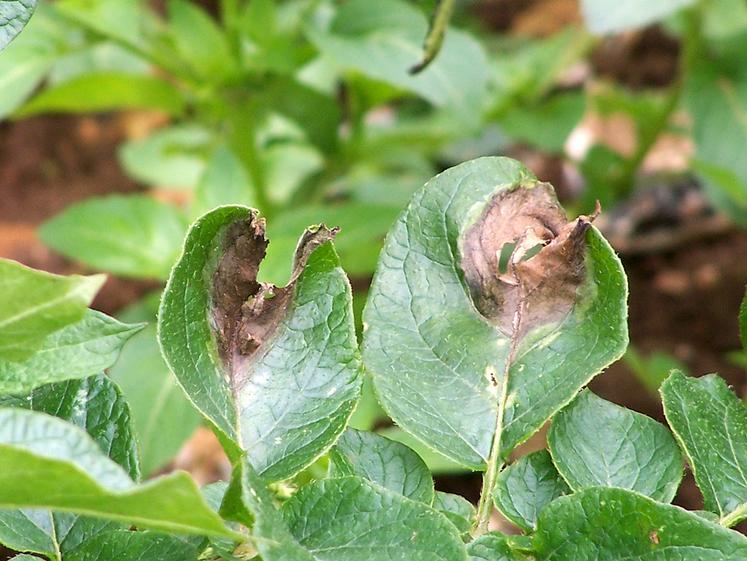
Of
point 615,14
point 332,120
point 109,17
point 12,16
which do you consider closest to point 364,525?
point 12,16

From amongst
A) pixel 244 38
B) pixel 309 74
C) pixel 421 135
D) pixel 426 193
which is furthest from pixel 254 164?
pixel 426 193

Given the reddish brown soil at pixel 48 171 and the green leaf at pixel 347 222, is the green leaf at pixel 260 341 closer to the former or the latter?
the green leaf at pixel 347 222

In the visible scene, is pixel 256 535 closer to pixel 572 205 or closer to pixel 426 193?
pixel 426 193

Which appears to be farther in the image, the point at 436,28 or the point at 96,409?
the point at 436,28

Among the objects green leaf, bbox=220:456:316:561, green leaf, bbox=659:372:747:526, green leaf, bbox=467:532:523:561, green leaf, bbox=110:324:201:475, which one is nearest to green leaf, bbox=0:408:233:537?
green leaf, bbox=220:456:316:561

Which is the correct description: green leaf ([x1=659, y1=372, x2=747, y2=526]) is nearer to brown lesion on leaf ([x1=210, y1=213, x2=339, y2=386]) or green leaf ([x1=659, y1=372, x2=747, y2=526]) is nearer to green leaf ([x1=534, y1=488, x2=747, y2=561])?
green leaf ([x1=534, y1=488, x2=747, y2=561])

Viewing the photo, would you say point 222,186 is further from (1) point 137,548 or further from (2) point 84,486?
(2) point 84,486
